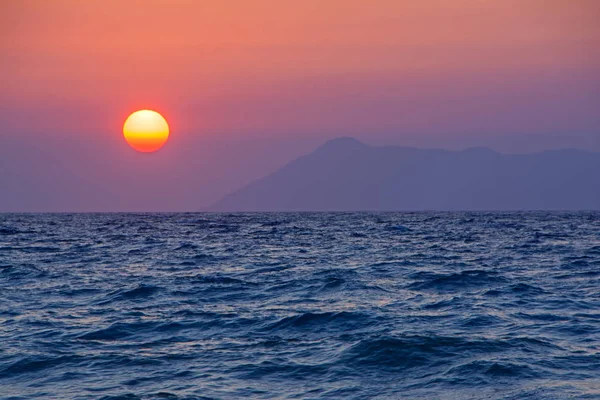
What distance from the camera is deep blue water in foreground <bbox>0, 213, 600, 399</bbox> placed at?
1466 centimetres

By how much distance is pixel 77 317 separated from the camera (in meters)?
22.1

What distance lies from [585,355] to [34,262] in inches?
1308

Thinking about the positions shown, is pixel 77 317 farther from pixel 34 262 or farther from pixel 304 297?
pixel 34 262

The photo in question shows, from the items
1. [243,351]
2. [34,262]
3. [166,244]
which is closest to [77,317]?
[243,351]

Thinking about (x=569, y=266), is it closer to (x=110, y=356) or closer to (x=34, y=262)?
(x=110, y=356)

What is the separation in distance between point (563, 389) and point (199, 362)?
8.19 metres

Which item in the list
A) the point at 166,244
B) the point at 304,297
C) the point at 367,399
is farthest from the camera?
the point at 166,244

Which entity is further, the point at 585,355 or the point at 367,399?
the point at 585,355

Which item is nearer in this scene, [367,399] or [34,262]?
[367,399]

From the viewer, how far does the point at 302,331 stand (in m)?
19.6

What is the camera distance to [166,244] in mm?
58688

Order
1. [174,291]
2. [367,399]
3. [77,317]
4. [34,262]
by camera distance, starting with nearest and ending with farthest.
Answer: [367,399], [77,317], [174,291], [34,262]

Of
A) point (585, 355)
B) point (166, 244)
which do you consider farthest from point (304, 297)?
point (166, 244)

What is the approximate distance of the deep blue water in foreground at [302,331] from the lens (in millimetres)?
14656
